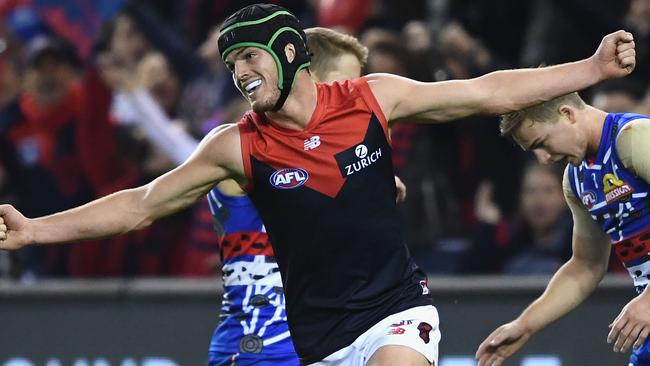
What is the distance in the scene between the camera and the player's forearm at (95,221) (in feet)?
19.0

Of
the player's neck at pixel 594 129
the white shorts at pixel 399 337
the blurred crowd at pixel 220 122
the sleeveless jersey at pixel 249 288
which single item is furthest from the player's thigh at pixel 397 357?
the blurred crowd at pixel 220 122

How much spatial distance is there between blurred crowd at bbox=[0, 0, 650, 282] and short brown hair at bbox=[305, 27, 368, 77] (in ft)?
5.69

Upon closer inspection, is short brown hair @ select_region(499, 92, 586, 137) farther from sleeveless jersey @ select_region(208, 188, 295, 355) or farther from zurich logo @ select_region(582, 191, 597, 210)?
sleeveless jersey @ select_region(208, 188, 295, 355)

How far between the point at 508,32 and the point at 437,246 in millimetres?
2081

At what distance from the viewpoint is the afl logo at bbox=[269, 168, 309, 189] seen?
584 centimetres

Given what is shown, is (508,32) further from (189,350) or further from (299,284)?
(299,284)

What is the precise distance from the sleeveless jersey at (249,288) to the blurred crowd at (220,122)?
7.36 feet

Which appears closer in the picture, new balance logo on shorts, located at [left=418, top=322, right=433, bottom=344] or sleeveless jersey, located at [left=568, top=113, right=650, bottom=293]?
new balance logo on shorts, located at [left=418, top=322, right=433, bottom=344]

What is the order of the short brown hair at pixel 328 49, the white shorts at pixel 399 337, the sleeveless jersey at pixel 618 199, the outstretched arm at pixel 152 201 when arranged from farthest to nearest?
the short brown hair at pixel 328 49 < the sleeveless jersey at pixel 618 199 < the outstretched arm at pixel 152 201 < the white shorts at pixel 399 337

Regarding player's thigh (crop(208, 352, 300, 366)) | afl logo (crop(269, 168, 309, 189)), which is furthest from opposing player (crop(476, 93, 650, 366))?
player's thigh (crop(208, 352, 300, 366))

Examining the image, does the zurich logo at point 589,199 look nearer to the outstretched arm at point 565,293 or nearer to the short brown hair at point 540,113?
the outstretched arm at point 565,293

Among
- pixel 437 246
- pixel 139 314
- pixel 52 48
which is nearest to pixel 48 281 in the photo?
pixel 139 314

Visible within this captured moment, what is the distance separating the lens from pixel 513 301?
880cm

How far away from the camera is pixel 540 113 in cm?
618
